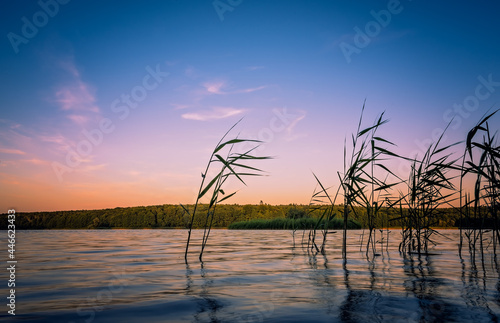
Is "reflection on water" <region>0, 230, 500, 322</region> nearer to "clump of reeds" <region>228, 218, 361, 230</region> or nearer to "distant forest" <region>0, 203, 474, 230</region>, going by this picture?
→ "clump of reeds" <region>228, 218, 361, 230</region>

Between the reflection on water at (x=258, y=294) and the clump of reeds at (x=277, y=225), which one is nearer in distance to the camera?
the reflection on water at (x=258, y=294)

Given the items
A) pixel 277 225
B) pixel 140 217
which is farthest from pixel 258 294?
pixel 140 217

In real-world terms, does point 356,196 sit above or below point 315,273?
above

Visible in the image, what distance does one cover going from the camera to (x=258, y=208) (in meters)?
47.5

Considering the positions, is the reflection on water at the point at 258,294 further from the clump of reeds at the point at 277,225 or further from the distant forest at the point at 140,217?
the distant forest at the point at 140,217

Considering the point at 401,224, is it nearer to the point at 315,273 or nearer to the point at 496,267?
the point at 496,267

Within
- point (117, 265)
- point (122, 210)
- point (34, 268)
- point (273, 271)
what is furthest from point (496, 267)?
point (122, 210)

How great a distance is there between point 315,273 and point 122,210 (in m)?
47.1

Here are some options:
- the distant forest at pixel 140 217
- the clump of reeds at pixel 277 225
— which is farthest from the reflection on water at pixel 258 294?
the distant forest at pixel 140 217

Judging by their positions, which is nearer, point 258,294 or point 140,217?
point 258,294

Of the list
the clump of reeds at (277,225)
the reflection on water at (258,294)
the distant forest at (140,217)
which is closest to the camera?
the reflection on water at (258,294)

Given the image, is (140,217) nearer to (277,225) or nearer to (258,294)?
(277,225)

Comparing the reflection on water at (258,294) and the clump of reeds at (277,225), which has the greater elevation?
the reflection on water at (258,294)

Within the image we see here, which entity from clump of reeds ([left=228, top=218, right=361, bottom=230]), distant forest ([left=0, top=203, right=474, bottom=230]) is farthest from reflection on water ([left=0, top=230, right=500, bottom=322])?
distant forest ([left=0, top=203, right=474, bottom=230])
